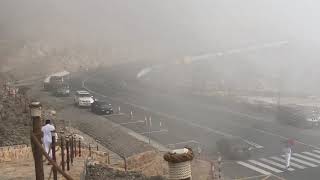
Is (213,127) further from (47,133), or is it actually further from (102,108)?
(47,133)

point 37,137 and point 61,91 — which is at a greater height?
point 37,137

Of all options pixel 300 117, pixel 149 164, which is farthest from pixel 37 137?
pixel 300 117

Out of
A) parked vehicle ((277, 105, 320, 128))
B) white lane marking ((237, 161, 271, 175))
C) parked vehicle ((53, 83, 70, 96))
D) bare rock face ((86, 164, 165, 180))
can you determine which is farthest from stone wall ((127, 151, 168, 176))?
parked vehicle ((53, 83, 70, 96))

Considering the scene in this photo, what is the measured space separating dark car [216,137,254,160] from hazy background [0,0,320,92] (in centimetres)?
3670

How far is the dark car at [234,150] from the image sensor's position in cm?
2881

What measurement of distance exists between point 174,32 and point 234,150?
9927 centimetres

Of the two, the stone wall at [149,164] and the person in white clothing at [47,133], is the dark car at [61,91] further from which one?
the person in white clothing at [47,133]

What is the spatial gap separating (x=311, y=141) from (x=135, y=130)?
1182 cm

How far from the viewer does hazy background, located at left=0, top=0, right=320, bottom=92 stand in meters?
87.4

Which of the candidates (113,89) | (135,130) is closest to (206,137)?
(135,130)

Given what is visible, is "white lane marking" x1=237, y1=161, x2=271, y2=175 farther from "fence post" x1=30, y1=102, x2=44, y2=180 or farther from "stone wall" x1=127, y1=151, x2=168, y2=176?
"fence post" x1=30, y1=102, x2=44, y2=180

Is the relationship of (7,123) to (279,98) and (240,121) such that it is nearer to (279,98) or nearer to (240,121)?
(240,121)

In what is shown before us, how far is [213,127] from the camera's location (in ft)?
123

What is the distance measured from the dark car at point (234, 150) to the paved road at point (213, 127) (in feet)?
1.63
